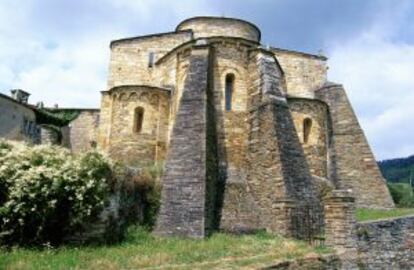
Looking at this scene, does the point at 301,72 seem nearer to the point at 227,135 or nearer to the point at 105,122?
the point at 227,135

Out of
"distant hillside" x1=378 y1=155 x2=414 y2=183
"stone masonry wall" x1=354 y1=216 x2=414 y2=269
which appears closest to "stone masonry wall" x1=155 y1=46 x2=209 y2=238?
"stone masonry wall" x1=354 y1=216 x2=414 y2=269

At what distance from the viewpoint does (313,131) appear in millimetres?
25000

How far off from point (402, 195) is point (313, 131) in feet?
43.5

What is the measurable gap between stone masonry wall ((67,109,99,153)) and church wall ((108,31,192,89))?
5064mm

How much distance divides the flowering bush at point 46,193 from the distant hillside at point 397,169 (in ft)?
203

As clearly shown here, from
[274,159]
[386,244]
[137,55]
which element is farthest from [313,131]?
[137,55]

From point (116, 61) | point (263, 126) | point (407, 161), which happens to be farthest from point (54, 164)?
point (407, 161)

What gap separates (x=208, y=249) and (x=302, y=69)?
20.1 meters

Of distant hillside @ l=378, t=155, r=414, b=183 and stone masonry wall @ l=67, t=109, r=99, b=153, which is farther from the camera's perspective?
distant hillside @ l=378, t=155, r=414, b=183

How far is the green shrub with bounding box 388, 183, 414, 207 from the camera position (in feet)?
107

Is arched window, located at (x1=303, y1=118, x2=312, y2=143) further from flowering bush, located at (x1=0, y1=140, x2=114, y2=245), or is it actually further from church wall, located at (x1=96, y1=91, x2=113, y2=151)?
flowering bush, located at (x1=0, y1=140, x2=114, y2=245)

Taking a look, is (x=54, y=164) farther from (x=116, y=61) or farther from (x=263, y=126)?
(x=116, y=61)

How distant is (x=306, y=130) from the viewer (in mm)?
25234

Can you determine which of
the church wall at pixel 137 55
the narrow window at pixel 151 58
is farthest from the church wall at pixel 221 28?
the narrow window at pixel 151 58
